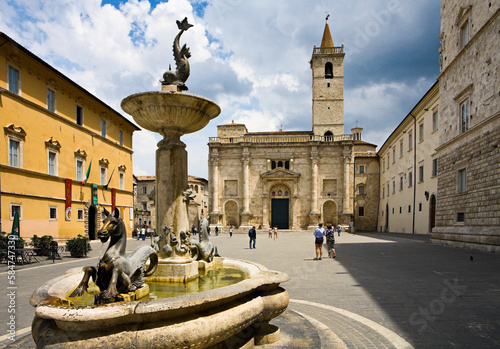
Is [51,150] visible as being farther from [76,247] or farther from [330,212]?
[330,212]

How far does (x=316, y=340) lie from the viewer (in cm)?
397

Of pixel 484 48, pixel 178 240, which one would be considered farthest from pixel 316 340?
pixel 484 48

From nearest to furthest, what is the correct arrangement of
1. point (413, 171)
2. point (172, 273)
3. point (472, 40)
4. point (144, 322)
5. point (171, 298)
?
point (144, 322) → point (171, 298) → point (172, 273) → point (472, 40) → point (413, 171)

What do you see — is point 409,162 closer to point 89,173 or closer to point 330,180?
point 330,180

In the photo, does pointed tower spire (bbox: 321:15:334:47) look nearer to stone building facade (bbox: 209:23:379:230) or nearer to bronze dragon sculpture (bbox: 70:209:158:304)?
stone building facade (bbox: 209:23:379:230)

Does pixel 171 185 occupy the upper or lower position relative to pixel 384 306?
upper

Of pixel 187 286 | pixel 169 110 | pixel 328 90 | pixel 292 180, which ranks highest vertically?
pixel 328 90

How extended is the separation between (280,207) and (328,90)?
19515 millimetres

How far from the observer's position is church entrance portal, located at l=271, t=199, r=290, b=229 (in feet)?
148

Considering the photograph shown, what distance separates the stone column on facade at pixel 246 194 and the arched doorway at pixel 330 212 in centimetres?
1062

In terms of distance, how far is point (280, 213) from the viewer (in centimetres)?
4528

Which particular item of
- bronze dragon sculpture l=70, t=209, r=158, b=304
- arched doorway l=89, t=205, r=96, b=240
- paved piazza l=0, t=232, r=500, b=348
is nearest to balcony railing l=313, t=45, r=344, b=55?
arched doorway l=89, t=205, r=96, b=240

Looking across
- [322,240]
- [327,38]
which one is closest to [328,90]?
[327,38]

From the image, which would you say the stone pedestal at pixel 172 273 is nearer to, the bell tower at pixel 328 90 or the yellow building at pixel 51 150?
the yellow building at pixel 51 150
